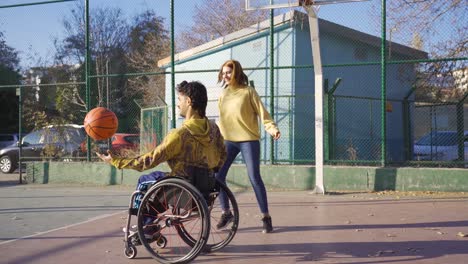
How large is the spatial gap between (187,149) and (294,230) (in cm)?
199

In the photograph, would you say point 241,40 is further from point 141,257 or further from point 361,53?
point 141,257

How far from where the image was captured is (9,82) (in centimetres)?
3394

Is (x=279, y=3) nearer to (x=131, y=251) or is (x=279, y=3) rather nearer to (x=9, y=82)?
(x=131, y=251)

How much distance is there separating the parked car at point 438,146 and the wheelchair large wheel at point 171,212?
28.6 ft

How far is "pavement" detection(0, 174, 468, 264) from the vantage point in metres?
4.75

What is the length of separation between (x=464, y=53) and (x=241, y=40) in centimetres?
602

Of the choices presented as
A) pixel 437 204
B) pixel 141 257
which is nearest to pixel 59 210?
pixel 141 257

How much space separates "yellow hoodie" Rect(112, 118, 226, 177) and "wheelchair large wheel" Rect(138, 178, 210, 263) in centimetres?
16

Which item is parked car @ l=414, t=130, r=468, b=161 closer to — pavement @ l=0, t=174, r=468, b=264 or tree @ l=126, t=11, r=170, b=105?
pavement @ l=0, t=174, r=468, b=264

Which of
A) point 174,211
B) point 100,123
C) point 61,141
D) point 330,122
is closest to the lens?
point 174,211

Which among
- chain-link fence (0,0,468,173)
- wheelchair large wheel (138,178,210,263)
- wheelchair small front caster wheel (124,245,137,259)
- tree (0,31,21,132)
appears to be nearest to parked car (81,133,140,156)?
chain-link fence (0,0,468,173)

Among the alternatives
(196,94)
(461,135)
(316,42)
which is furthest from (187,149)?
(461,135)

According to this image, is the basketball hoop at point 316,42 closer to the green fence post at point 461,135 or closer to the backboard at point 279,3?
the backboard at point 279,3

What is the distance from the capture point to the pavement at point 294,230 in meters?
4.75
